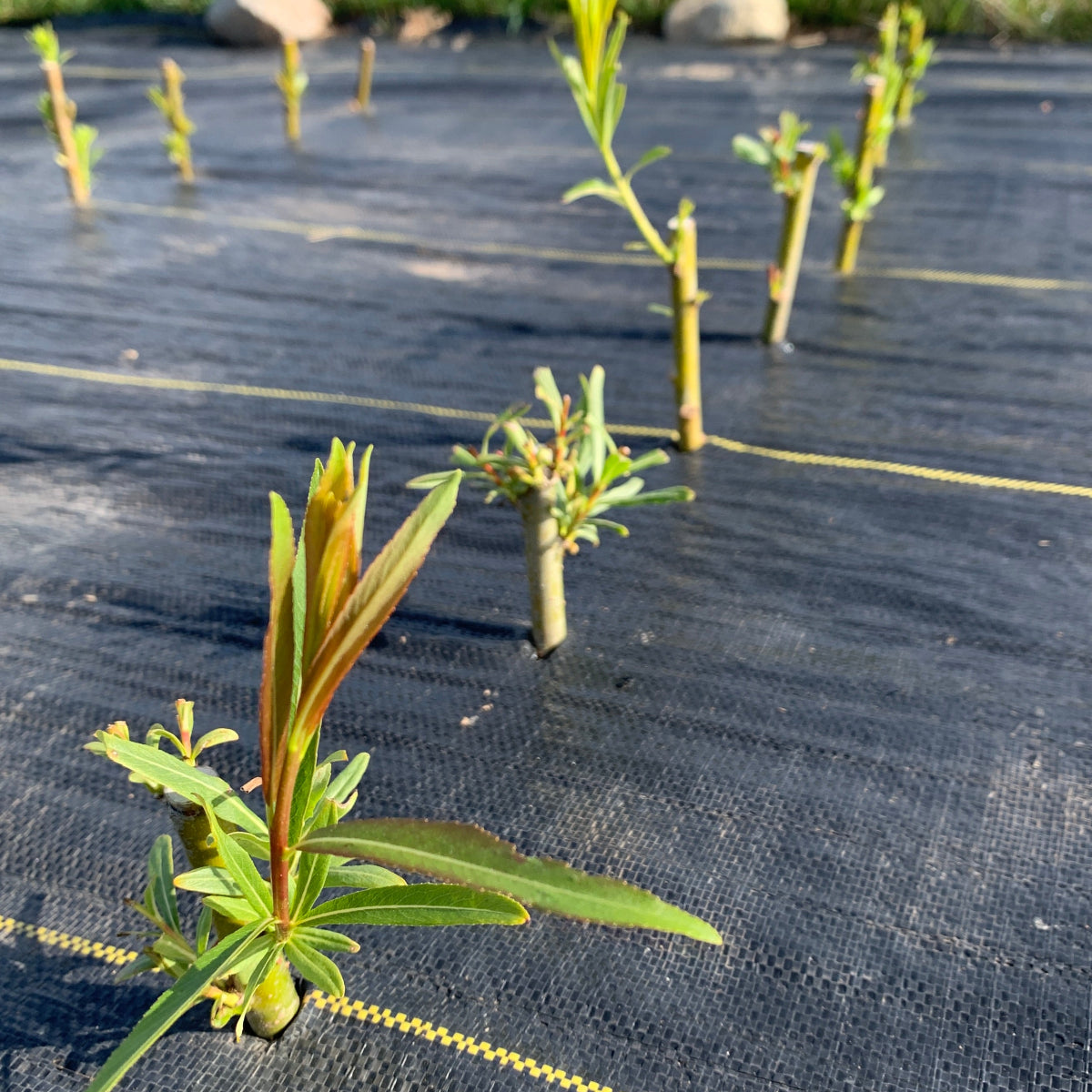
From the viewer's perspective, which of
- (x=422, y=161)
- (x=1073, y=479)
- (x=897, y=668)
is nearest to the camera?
(x=897, y=668)

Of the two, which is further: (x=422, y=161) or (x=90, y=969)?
(x=422, y=161)

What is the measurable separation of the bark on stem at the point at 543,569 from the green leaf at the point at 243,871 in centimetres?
79

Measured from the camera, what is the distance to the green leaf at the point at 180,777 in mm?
935

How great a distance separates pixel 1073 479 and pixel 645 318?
1.27 meters

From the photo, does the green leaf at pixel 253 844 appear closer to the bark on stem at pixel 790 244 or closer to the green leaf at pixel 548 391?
the green leaf at pixel 548 391

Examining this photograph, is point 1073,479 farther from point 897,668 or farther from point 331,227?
point 331,227

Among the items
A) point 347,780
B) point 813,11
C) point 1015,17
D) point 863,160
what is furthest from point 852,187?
point 813,11

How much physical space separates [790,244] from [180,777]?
2.20 metres

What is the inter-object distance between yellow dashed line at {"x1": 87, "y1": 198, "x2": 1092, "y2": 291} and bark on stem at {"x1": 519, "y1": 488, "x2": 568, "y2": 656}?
6.06 ft

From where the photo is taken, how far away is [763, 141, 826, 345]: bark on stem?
256 centimetres

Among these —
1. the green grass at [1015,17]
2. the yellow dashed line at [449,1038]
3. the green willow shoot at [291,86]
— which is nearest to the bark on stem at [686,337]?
the yellow dashed line at [449,1038]

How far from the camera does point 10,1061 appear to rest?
44.6 inches

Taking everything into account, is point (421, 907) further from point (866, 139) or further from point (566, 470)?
point (866, 139)

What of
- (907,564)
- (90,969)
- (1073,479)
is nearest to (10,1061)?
(90,969)
